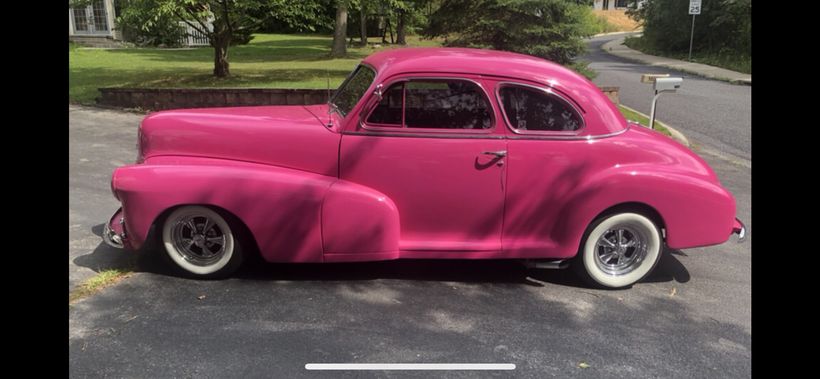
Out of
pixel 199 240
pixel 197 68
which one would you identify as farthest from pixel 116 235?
pixel 197 68

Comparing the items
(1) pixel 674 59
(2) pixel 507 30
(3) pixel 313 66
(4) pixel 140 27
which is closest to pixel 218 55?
(4) pixel 140 27

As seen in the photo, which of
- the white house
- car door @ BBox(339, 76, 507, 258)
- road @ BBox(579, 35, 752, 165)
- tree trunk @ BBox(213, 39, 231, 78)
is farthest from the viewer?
the white house

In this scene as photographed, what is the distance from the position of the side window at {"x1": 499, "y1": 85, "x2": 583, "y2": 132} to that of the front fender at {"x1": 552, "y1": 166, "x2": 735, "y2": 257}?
0.45 metres

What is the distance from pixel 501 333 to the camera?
11.4 feet

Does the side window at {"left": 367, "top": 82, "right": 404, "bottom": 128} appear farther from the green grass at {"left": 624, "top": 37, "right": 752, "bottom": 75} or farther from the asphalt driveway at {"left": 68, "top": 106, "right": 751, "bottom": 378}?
the green grass at {"left": 624, "top": 37, "right": 752, "bottom": 75}

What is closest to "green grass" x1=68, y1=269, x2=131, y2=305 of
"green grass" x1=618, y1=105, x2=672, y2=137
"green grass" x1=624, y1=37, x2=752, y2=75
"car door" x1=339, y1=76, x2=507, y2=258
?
"car door" x1=339, y1=76, x2=507, y2=258

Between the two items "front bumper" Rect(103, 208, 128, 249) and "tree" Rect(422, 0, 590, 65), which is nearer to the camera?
"front bumper" Rect(103, 208, 128, 249)

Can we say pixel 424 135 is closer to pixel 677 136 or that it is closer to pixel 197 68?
pixel 677 136

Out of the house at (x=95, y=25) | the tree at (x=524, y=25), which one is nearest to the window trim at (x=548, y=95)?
the tree at (x=524, y=25)

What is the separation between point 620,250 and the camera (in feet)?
13.7

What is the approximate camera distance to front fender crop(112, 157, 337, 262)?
3.80m

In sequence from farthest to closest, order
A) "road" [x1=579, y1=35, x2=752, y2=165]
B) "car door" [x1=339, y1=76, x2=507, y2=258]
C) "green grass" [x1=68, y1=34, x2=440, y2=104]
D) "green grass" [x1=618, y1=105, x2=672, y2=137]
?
"green grass" [x1=68, y1=34, x2=440, y2=104] < "green grass" [x1=618, y1=105, x2=672, y2=137] < "road" [x1=579, y1=35, x2=752, y2=165] < "car door" [x1=339, y1=76, x2=507, y2=258]

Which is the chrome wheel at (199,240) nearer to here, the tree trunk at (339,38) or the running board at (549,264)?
the running board at (549,264)

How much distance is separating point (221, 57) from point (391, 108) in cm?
1075
